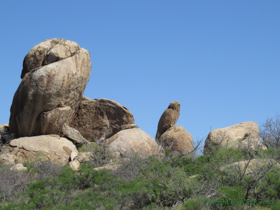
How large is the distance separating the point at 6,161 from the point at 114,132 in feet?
24.1

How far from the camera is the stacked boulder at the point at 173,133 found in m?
22.3

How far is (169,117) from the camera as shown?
78.1ft

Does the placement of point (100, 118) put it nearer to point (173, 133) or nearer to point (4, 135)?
point (173, 133)

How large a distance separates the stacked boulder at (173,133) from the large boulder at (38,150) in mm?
6165

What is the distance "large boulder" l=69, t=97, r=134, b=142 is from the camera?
21719mm

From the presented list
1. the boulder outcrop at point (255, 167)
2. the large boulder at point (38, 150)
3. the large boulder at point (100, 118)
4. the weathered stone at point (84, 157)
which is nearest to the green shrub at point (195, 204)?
the boulder outcrop at point (255, 167)

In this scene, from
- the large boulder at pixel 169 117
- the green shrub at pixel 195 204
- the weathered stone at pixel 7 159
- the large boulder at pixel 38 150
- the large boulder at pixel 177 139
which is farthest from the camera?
the large boulder at pixel 169 117

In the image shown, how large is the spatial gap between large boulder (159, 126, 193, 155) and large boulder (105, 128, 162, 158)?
191 centimetres

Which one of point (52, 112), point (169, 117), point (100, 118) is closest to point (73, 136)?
→ point (52, 112)

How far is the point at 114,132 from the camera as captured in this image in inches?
870

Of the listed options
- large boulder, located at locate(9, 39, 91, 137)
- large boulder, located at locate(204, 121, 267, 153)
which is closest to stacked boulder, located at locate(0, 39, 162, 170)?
large boulder, located at locate(9, 39, 91, 137)

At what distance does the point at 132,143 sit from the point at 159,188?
9.63 metres

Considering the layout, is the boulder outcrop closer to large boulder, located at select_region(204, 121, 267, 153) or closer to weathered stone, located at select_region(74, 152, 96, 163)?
weathered stone, located at select_region(74, 152, 96, 163)

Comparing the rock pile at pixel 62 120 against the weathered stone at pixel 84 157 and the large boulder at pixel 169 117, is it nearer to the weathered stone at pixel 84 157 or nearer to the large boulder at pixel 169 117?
the weathered stone at pixel 84 157
